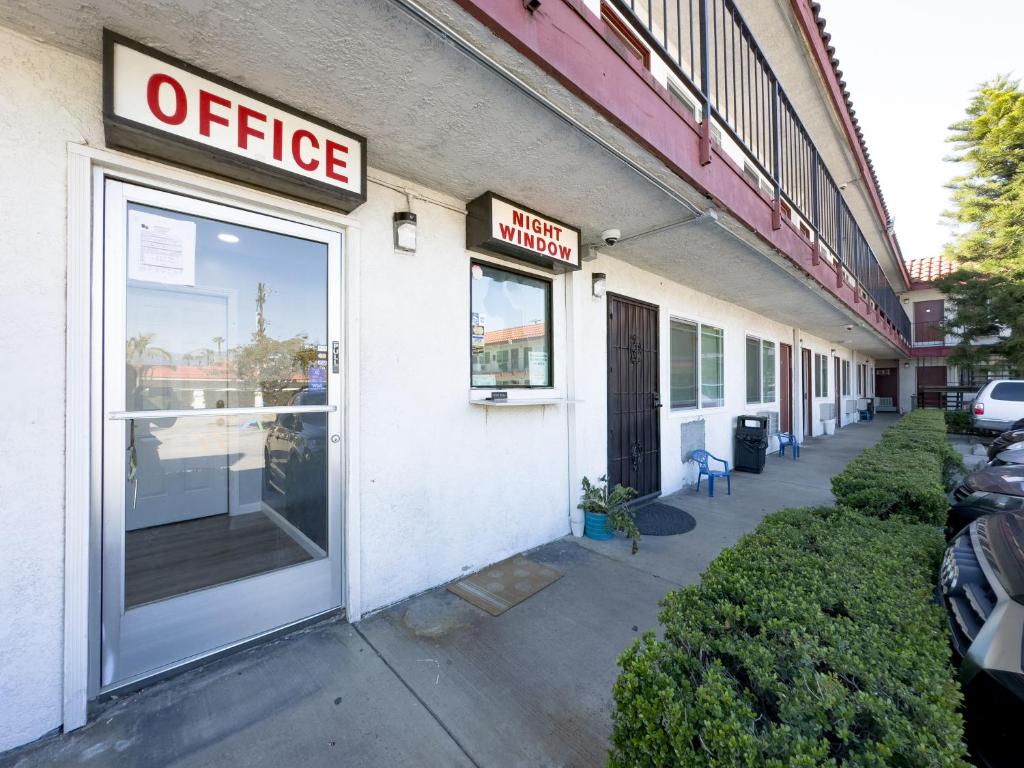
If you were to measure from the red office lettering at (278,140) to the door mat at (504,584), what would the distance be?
9.92 ft

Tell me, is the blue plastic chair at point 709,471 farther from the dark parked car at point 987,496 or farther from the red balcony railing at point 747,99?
the red balcony railing at point 747,99

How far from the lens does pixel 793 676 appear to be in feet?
3.93

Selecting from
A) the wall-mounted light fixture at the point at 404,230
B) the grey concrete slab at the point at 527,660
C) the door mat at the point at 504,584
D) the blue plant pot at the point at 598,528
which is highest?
the wall-mounted light fixture at the point at 404,230

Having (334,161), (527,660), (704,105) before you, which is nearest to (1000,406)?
(704,105)

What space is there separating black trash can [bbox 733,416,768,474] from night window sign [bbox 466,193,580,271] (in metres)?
5.04

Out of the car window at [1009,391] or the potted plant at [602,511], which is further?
the car window at [1009,391]

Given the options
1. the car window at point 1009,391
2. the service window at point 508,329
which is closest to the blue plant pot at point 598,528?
the service window at point 508,329

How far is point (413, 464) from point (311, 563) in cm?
88

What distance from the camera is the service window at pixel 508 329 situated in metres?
3.55

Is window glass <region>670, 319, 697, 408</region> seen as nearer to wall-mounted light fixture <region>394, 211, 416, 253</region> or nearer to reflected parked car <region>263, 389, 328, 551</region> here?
wall-mounted light fixture <region>394, 211, 416, 253</region>

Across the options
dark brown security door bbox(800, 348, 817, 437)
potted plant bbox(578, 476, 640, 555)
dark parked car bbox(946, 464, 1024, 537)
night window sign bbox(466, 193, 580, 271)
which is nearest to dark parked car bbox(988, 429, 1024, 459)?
dark parked car bbox(946, 464, 1024, 537)

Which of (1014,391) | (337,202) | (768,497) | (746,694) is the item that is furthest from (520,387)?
(1014,391)

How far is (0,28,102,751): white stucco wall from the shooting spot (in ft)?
5.79

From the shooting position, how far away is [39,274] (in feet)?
5.99
